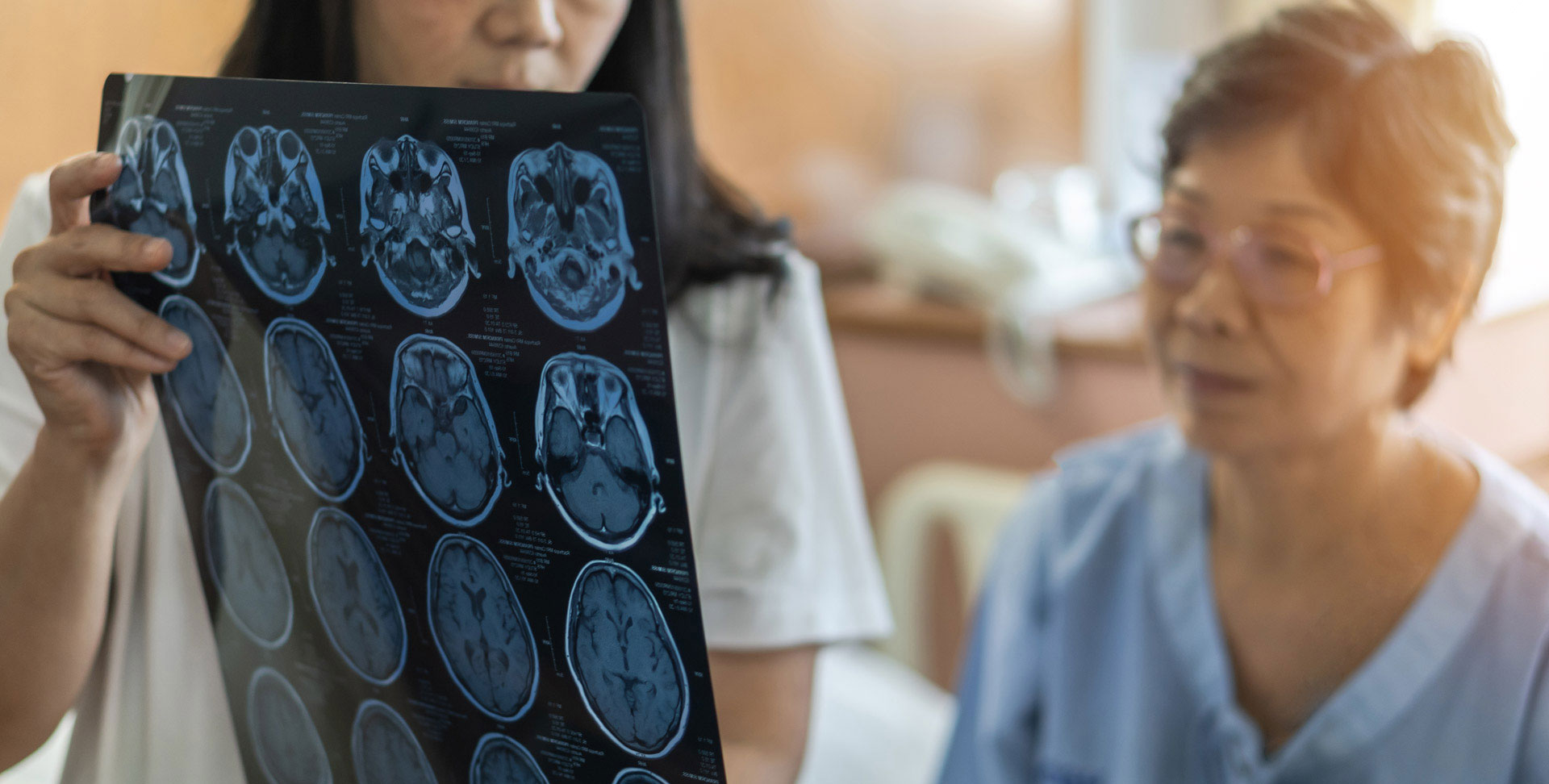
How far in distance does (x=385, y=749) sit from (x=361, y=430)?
13cm

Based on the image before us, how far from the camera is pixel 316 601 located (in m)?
0.45

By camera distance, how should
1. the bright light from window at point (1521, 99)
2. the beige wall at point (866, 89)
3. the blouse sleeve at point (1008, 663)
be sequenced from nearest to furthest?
1. the bright light from window at point (1521, 99)
2. the blouse sleeve at point (1008, 663)
3. the beige wall at point (866, 89)

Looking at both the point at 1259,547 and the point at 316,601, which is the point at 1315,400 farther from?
the point at 316,601

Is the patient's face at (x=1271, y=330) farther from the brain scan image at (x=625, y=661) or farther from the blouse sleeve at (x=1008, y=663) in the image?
the brain scan image at (x=625, y=661)

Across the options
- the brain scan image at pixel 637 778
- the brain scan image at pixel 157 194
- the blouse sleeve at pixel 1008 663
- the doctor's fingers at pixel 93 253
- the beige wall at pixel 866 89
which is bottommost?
the blouse sleeve at pixel 1008 663

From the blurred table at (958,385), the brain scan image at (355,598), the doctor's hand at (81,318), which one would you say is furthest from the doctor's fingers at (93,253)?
the blurred table at (958,385)

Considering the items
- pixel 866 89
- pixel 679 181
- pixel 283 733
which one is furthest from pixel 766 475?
pixel 866 89

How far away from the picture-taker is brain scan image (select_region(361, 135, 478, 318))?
361mm

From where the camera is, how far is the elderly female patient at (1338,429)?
2.18 ft

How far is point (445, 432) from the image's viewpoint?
0.39 m

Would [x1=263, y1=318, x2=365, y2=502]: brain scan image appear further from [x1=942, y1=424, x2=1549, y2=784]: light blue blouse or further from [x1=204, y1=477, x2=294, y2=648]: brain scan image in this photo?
[x1=942, y1=424, x2=1549, y2=784]: light blue blouse

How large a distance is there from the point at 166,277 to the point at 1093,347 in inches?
51.4

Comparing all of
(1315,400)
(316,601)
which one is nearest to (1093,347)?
(1315,400)

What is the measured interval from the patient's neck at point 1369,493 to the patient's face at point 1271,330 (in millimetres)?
13
